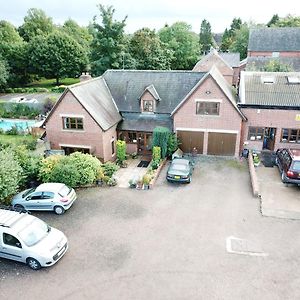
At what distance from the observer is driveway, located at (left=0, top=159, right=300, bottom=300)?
540 inches

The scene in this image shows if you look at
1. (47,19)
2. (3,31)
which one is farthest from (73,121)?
(47,19)

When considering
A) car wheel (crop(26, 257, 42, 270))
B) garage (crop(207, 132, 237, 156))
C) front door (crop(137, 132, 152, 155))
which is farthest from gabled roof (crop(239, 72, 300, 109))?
car wheel (crop(26, 257, 42, 270))

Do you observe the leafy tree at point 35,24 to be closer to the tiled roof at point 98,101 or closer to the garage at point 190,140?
the tiled roof at point 98,101

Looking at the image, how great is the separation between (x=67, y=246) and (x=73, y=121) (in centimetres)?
1382

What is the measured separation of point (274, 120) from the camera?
27359mm

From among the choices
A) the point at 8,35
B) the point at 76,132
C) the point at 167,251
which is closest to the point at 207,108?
the point at 76,132

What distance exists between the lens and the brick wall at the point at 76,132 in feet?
87.9

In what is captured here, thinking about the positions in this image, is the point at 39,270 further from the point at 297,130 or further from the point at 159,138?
the point at 297,130

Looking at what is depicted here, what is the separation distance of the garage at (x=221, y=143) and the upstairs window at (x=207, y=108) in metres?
1.81

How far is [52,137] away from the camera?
94.1 feet

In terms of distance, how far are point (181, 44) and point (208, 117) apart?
58674 millimetres

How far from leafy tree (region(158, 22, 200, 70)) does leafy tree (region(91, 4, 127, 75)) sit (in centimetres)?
3053

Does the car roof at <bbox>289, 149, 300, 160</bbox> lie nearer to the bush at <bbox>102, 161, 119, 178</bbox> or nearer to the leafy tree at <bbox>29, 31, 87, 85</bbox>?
the bush at <bbox>102, 161, 119, 178</bbox>

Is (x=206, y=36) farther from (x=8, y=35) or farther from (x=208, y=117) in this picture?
(x=208, y=117)
